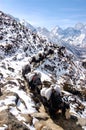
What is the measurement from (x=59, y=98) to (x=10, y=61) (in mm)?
34115

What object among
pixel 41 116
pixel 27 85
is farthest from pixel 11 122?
pixel 27 85

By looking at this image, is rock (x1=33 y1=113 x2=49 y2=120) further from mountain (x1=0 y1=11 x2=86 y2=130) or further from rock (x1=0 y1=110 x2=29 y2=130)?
rock (x1=0 y1=110 x2=29 y2=130)

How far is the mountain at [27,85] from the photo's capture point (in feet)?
101

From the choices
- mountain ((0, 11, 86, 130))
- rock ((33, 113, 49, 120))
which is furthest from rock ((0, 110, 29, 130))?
rock ((33, 113, 49, 120))

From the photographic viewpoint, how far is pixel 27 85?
154 ft

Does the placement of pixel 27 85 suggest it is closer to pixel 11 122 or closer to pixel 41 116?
pixel 41 116

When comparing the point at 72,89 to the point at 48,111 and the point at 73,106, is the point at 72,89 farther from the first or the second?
the point at 48,111

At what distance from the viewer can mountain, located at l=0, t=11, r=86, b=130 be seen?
3088cm

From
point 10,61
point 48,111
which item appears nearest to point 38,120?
point 48,111

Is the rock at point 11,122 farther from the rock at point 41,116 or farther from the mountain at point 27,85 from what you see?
the rock at point 41,116

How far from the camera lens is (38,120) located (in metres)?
31.6

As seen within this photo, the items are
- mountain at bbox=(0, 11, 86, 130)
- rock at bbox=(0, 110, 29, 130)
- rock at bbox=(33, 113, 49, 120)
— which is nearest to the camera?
rock at bbox=(0, 110, 29, 130)

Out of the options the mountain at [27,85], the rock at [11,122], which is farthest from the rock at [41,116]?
the rock at [11,122]

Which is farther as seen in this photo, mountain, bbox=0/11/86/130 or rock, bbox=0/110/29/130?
mountain, bbox=0/11/86/130
